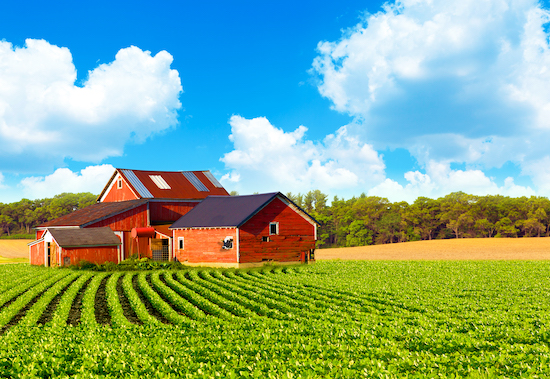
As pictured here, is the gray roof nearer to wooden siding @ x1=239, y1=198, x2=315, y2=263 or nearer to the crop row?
wooden siding @ x1=239, y1=198, x2=315, y2=263

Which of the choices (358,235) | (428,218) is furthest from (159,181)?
(428,218)

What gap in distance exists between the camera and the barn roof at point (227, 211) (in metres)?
41.2

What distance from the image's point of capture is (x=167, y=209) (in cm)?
5228

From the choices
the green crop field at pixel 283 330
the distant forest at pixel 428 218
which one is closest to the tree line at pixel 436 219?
the distant forest at pixel 428 218

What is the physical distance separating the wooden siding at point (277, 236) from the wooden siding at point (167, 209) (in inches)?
604

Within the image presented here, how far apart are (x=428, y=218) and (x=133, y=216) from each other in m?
72.3

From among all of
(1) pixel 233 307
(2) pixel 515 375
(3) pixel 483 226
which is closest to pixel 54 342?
(1) pixel 233 307

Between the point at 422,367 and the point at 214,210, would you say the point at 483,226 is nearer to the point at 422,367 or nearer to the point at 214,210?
the point at 214,210

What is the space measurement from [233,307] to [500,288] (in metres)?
15.6

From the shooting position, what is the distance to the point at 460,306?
18.8 meters

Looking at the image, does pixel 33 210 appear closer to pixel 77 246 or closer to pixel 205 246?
pixel 77 246

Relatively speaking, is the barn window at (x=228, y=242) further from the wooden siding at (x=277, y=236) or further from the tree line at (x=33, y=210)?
the tree line at (x=33, y=210)

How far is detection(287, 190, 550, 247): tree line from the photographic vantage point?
3708 inches

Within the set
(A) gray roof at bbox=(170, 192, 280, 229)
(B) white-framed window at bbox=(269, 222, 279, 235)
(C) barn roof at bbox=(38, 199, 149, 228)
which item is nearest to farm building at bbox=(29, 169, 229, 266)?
(C) barn roof at bbox=(38, 199, 149, 228)
